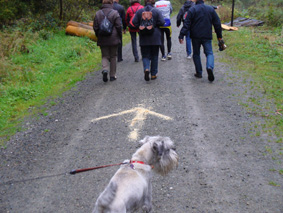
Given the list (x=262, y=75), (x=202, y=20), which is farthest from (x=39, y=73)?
(x=262, y=75)

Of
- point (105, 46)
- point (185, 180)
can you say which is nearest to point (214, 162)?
point (185, 180)

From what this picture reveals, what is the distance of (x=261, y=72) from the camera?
8875 millimetres

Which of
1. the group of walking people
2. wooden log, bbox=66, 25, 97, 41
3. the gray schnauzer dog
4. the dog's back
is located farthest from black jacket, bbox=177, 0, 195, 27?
the dog's back

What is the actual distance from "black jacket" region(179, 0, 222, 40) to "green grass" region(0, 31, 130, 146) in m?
4.01

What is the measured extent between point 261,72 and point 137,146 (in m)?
5.80

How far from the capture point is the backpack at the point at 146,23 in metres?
7.75

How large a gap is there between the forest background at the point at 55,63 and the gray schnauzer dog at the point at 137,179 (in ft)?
7.37

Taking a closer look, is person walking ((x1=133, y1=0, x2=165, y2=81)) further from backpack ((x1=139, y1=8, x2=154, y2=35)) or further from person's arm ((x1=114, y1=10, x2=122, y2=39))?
person's arm ((x1=114, y1=10, x2=122, y2=39))

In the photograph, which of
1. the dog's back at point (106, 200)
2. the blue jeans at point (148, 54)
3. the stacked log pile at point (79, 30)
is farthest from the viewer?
the stacked log pile at point (79, 30)

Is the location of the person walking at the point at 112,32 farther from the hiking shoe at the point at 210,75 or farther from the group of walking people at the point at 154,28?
the hiking shoe at the point at 210,75

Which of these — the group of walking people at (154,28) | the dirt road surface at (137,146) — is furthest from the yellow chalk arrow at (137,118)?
the group of walking people at (154,28)

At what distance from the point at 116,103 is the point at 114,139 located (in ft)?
6.26

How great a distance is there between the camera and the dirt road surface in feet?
12.2

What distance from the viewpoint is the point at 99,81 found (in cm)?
902
